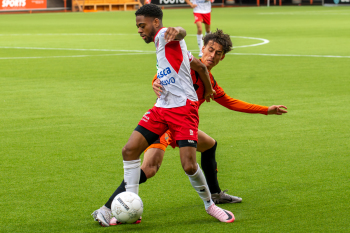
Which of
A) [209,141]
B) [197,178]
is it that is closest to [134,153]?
[197,178]

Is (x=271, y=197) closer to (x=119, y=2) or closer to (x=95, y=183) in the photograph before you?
(x=95, y=183)

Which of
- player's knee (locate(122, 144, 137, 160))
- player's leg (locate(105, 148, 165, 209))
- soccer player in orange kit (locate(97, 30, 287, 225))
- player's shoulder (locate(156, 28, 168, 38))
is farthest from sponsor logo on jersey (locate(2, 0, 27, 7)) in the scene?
player's knee (locate(122, 144, 137, 160))

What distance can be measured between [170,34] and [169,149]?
→ 9.48 feet

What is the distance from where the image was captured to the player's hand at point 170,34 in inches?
175

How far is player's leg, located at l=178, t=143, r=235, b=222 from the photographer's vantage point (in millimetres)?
4562

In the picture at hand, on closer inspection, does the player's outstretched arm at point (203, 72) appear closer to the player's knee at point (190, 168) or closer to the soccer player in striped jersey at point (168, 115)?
the soccer player in striped jersey at point (168, 115)

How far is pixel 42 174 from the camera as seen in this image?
6.02 metres

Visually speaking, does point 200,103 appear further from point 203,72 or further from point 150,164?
point 150,164

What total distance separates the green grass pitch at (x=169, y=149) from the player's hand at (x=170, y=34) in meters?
1.54

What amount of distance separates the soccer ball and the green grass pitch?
6.3 inches

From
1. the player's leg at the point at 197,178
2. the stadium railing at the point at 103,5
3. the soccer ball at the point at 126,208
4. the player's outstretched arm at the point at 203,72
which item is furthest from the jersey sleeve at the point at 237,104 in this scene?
the stadium railing at the point at 103,5

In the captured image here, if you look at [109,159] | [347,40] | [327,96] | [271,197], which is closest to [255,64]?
[327,96]

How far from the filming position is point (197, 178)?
4.67 m

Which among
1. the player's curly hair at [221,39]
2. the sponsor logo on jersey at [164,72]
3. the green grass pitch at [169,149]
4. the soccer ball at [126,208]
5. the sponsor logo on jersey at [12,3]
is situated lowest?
the sponsor logo on jersey at [12,3]
